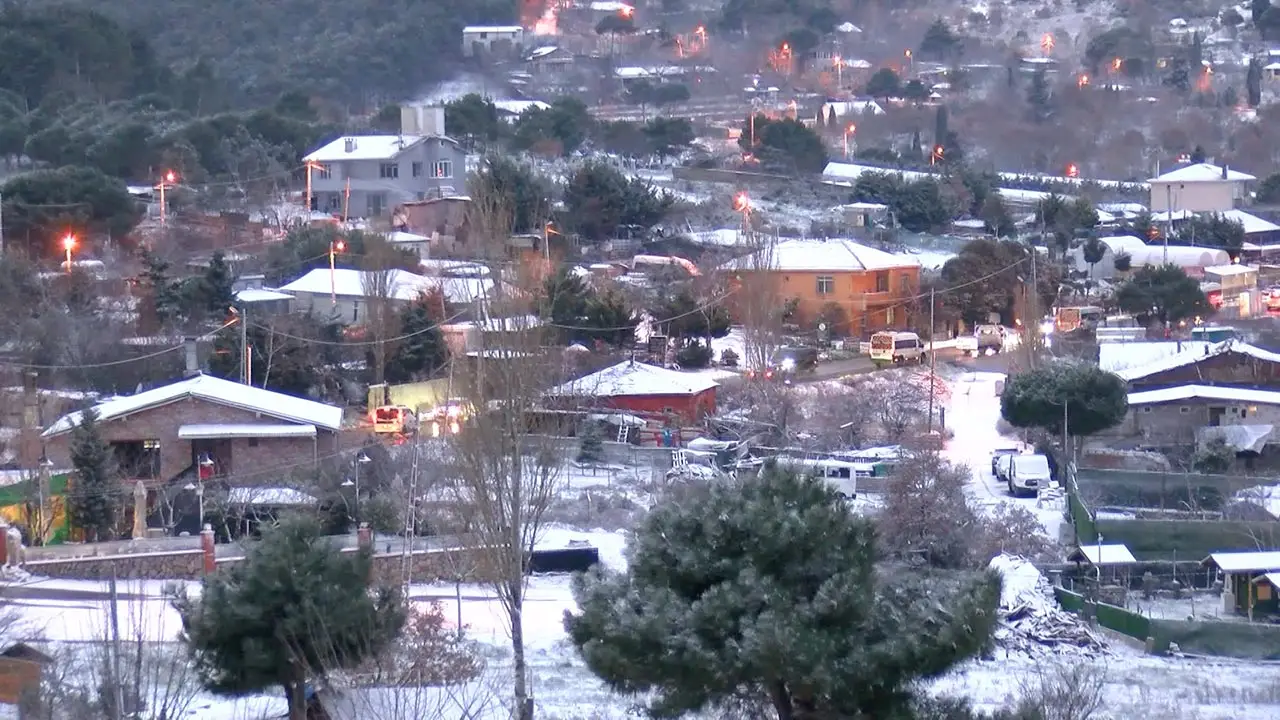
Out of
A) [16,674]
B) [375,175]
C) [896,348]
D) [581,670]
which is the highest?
[375,175]

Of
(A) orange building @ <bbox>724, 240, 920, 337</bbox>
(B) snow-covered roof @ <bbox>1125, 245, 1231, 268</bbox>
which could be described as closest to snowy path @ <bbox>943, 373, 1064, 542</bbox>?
(A) orange building @ <bbox>724, 240, 920, 337</bbox>

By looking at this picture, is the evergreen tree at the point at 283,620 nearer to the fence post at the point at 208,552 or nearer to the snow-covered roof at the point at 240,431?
the fence post at the point at 208,552

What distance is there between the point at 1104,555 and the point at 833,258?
10826 mm

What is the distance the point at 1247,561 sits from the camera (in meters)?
11.2

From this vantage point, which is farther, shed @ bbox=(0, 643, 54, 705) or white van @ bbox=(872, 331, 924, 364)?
white van @ bbox=(872, 331, 924, 364)

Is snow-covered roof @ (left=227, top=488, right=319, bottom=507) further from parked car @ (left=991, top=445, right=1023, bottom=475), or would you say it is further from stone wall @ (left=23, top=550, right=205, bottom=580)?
parked car @ (left=991, top=445, right=1023, bottom=475)

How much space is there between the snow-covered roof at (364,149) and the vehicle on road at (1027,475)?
14.7 m

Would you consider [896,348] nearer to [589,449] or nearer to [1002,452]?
[1002,452]

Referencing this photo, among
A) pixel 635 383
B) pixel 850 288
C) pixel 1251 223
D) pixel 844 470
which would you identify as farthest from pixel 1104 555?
pixel 1251 223

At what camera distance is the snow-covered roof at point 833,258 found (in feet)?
71.7

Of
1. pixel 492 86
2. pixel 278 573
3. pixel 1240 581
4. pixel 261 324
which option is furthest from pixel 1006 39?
pixel 278 573

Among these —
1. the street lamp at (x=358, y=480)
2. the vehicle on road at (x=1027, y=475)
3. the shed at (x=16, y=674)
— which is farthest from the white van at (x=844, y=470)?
the shed at (x=16, y=674)

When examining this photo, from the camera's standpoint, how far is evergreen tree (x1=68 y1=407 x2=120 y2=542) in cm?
1206

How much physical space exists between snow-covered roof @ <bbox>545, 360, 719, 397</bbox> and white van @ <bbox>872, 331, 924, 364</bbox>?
340 centimetres
